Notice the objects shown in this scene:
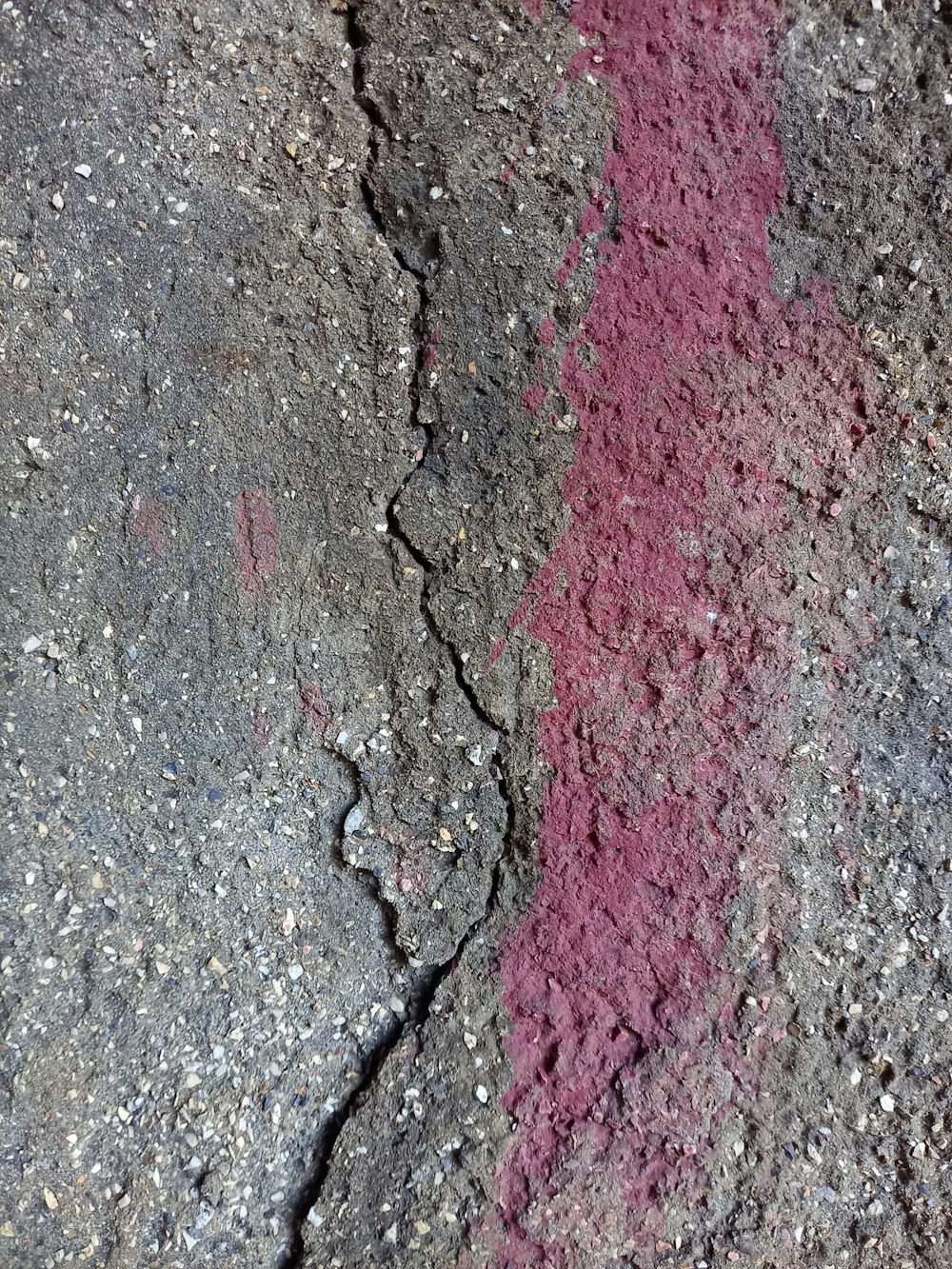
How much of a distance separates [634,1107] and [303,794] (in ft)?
2.43

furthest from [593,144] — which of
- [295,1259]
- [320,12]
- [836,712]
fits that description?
[295,1259]

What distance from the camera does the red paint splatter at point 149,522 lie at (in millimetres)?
1407

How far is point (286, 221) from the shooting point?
4.65ft

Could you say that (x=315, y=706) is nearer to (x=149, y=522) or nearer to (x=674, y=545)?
(x=149, y=522)

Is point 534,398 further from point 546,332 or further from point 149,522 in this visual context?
point 149,522

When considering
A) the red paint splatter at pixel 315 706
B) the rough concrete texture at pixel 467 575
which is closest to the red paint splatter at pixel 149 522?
the rough concrete texture at pixel 467 575

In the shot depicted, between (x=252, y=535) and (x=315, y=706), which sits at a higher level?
(x=252, y=535)

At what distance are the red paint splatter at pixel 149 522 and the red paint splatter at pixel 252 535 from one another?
0.13 metres

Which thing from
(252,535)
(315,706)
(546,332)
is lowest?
(315,706)

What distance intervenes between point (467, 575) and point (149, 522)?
1.79ft

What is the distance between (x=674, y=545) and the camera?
1439 mm

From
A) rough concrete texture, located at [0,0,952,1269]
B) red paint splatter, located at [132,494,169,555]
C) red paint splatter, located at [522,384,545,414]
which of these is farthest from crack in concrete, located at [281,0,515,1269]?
red paint splatter, located at [132,494,169,555]

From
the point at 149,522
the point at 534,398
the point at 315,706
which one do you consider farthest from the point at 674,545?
the point at 149,522

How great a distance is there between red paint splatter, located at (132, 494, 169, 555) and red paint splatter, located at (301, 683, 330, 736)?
0.34 m
